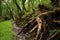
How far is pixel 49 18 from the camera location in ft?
22.3

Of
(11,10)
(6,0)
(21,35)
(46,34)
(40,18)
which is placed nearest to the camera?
(46,34)

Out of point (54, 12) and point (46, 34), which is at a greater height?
point (54, 12)

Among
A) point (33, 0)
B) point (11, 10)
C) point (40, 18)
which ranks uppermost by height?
point (40, 18)

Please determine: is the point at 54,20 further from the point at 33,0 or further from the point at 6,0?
the point at 6,0

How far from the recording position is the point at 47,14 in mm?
6738

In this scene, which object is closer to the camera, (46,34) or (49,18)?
(46,34)

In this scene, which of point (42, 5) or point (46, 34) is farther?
point (42, 5)

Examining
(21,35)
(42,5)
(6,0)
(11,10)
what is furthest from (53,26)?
(11,10)

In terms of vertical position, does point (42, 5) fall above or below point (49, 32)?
above

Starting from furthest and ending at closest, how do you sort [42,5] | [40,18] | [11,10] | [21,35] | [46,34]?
[11,10], [21,35], [42,5], [40,18], [46,34]

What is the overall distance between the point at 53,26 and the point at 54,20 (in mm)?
248

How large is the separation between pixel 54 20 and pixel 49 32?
582mm

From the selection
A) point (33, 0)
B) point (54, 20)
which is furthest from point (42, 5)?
point (33, 0)

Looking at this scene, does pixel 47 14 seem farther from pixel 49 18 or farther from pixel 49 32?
pixel 49 32
